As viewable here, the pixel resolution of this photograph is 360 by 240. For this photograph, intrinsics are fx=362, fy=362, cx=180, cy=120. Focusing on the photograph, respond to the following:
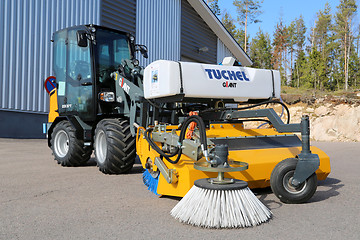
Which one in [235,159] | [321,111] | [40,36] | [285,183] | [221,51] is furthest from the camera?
[221,51]

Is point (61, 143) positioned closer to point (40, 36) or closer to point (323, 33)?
point (40, 36)

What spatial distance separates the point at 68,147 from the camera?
281 inches

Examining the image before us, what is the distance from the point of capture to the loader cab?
265 inches

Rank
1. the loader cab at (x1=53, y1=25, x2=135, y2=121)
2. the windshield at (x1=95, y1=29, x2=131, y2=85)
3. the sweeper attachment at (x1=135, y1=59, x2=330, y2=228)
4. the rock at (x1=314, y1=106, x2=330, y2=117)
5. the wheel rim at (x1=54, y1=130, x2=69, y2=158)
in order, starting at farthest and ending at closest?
the rock at (x1=314, y1=106, x2=330, y2=117)
the wheel rim at (x1=54, y1=130, x2=69, y2=158)
the windshield at (x1=95, y1=29, x2=131, y2=85)
the loader cab at (x1=53, y1=25, x2=135, y2=121)
the sweeper attachment at (x1=135, y1=59, x2=330, y2=228)

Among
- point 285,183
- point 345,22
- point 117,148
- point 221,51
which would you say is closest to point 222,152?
point 285,183

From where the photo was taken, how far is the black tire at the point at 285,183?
149 inches

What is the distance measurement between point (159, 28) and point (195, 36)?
3.37 metres

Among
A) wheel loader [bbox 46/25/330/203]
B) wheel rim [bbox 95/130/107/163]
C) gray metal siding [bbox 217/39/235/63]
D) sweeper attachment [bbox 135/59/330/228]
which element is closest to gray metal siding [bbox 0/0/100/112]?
wheel loader [bbox 46/25/330/203]

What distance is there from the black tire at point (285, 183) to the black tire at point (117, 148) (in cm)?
256

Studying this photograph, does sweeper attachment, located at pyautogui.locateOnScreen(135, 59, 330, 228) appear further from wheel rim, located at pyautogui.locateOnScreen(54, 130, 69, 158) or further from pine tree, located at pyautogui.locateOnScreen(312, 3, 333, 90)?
pine tree, located at pyautogui.locateOnScreen(312, 3, 333, 90)

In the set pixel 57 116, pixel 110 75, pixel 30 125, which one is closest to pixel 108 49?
pixel 110 75

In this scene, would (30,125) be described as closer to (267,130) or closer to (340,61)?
(267,130)

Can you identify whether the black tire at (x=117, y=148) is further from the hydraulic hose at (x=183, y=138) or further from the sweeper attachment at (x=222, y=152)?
the hydraulic hose at (x=183, y=138)

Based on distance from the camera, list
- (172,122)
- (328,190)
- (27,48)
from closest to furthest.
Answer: (328,190) → (172,122) → (27,48)
